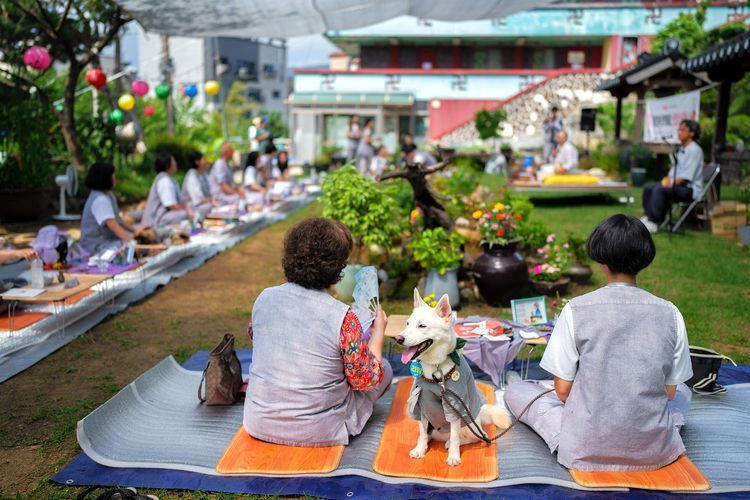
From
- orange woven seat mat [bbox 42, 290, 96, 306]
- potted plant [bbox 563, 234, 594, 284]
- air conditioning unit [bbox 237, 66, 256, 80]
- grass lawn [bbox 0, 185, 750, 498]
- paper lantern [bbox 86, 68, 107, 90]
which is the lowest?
grass lawn [bbox 0, 185, 750, 498]

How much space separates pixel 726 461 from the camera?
358 cm

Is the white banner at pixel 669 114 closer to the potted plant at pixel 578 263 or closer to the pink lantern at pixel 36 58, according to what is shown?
the potted plant at pixel 578 263

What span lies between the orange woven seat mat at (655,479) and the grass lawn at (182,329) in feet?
6.10

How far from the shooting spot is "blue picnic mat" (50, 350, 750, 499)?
3.27m

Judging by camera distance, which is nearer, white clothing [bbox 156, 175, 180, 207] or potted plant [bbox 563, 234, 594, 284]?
potted plant [bbox 563, 234, 594, 284]

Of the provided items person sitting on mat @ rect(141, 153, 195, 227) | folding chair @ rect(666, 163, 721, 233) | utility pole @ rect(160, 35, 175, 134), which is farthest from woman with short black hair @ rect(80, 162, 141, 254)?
utility pole @ rect(160, 35, 175, 134)

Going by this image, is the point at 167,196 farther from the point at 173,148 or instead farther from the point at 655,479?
the point at 173,148

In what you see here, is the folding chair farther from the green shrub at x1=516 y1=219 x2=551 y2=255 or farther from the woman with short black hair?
the woman with short black hair

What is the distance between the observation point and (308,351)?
3.53 meters

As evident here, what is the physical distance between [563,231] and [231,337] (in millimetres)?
7966

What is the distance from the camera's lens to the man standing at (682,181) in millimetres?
9914

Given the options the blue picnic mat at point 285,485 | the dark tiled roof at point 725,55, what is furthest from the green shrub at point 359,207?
the dark tiled roof at point 725,55

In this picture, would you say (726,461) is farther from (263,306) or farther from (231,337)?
(231,337)

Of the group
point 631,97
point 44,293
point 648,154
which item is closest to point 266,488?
point 44,293
